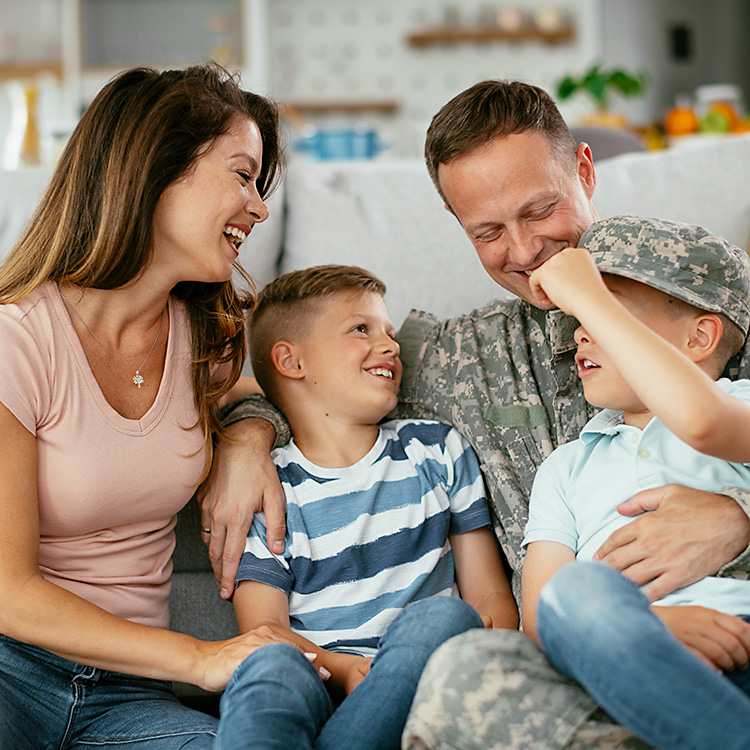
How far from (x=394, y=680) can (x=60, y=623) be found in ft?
1.35

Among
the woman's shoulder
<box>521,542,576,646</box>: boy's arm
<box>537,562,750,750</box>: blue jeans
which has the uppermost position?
the woman's shoulder

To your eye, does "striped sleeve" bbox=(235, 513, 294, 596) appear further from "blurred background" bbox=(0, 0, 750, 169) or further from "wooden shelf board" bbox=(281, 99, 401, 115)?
"wooden shelf board" bbox=(281, 99, 401, 115)

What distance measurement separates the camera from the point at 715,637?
92cm

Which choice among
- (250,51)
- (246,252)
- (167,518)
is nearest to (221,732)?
(167,518)

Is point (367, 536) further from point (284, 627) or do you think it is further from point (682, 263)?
point (682, 263)

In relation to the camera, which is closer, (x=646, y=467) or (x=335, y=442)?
(x=646, y=467)

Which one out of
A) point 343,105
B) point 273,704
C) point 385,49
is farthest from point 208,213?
point 385,49

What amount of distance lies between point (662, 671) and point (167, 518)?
2.52 feet

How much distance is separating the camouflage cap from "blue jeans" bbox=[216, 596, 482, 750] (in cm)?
47

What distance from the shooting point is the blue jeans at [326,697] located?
90cm

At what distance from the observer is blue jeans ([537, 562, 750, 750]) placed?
770 mm

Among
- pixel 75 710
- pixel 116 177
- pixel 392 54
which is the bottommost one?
pixel 75 710

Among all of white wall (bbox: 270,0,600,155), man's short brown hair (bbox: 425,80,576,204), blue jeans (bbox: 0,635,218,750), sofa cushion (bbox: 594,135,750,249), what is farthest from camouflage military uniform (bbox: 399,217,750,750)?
white wall (bbox: 270,0,600,155)

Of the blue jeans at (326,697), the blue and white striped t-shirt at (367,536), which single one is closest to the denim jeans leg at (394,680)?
the blue jeans at (326,697)
